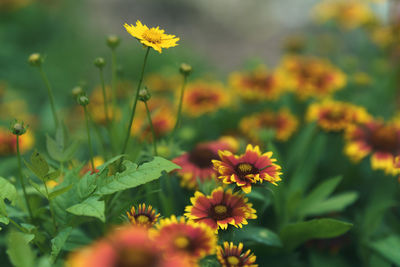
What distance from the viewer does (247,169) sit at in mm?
789

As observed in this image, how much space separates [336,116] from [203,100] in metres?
0.51

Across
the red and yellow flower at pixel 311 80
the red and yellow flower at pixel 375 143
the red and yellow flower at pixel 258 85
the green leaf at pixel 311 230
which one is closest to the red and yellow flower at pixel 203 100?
the red and yellow flower at pixel 258 85

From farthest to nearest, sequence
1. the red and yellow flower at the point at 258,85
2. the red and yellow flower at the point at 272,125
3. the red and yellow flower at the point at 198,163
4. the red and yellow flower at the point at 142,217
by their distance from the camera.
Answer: the red and yellow flower at the point at 258,85
the red and yellow flower at the point at 272,125
the red and yellow flower at the point at 198,163
the red and yellow flower at the point at 142,217

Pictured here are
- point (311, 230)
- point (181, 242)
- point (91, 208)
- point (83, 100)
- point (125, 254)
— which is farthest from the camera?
point (311, 230)

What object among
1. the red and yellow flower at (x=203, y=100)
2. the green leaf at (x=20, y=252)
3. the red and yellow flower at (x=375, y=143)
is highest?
the red and yellow flower at (x=203, y=100)

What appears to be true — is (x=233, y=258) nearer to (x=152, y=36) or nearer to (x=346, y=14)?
(x=152, y=36)

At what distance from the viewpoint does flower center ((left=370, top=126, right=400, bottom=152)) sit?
1219 millimetres

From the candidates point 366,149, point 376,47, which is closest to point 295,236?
point 366,149

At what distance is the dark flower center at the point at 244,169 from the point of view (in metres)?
0.78

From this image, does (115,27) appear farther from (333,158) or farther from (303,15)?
(333,158)

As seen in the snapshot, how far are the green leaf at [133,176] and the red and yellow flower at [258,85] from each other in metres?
0.81

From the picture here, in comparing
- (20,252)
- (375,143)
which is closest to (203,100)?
(375,143)

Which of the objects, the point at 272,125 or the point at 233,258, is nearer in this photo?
the point at 233,258

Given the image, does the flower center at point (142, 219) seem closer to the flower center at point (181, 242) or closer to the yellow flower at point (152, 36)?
the flower center at point (181, 242)
